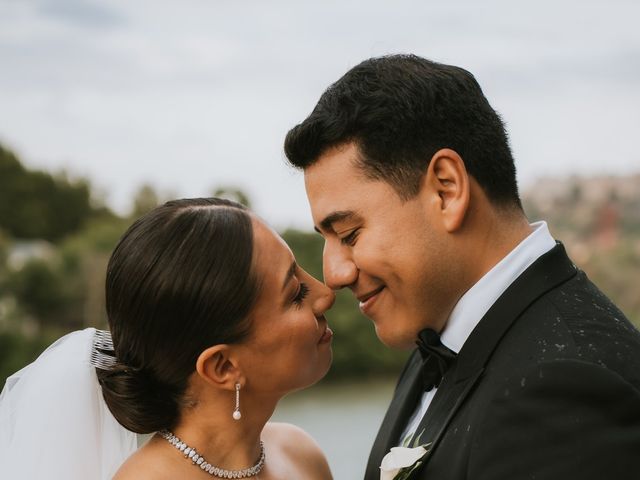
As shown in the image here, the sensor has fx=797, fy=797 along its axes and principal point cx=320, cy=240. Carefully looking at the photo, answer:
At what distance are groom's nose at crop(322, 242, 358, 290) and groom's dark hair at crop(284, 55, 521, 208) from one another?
30 centimetres

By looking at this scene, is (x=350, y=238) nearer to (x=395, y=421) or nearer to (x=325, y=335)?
(x=325, y=335)

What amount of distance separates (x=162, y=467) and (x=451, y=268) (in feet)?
3.79

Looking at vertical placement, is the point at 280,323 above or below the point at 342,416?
above

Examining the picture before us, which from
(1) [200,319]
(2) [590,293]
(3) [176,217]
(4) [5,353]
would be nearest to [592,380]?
(2) [590,293]

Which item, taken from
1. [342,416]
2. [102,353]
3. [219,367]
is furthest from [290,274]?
[342,416]

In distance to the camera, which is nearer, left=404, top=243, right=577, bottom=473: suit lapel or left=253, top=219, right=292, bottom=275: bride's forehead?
left=404, top=243, right=577, bottom=473: suit lapel

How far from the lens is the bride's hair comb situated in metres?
2.82

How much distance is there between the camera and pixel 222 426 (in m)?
2.74

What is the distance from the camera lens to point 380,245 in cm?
266

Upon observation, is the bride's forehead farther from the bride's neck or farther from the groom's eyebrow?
the bride's neck

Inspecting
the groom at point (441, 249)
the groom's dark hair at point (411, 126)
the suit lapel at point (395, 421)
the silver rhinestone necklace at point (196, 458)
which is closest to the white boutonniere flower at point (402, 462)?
the groom at point (441, 249)

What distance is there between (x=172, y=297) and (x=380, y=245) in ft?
2.30

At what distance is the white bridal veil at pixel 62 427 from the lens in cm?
280

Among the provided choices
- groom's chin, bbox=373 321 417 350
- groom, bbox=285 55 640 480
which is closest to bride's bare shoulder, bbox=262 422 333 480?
groom, bbox=285 55 640 480
